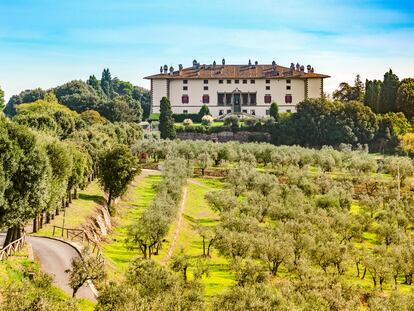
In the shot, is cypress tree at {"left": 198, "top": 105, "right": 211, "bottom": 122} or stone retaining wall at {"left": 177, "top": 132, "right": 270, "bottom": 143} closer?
stone retaining wall at {"left": 177, "top": 132, "right": 270, "bottom": 143}

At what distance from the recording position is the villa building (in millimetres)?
→ 146125

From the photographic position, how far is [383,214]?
64.4 meters

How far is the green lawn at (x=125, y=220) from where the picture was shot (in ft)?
140

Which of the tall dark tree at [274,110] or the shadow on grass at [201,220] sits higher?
the tall dark tree at [274,110]

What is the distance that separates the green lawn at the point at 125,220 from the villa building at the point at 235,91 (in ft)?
193

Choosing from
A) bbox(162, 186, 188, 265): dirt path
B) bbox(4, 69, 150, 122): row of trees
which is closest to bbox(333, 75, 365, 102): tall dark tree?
bbox(4, 69, 150, 122): row of trees

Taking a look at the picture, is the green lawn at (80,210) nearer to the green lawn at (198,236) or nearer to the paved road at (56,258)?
the paved road at (56,258)

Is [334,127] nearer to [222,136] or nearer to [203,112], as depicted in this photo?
[222,136]

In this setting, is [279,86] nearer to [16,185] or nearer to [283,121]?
[283,121]

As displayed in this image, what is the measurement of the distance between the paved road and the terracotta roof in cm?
10879

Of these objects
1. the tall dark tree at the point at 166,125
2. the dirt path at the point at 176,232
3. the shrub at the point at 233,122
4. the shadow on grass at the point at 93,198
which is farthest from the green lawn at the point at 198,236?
the shrub at the point at 233,122

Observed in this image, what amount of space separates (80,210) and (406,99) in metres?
94.6

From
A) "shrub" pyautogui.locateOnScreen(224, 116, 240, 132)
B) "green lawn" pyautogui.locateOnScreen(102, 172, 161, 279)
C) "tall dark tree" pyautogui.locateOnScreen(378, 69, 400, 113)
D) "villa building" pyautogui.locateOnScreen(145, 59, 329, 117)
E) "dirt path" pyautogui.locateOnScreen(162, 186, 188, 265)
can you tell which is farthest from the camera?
"villa building" pyautogui.locateOnScreen(145, 59, 329, 117)

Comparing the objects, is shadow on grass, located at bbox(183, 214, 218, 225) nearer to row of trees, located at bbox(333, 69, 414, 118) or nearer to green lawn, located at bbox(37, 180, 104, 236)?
green lawn, located at bbox(37, 180, 104, 236)
